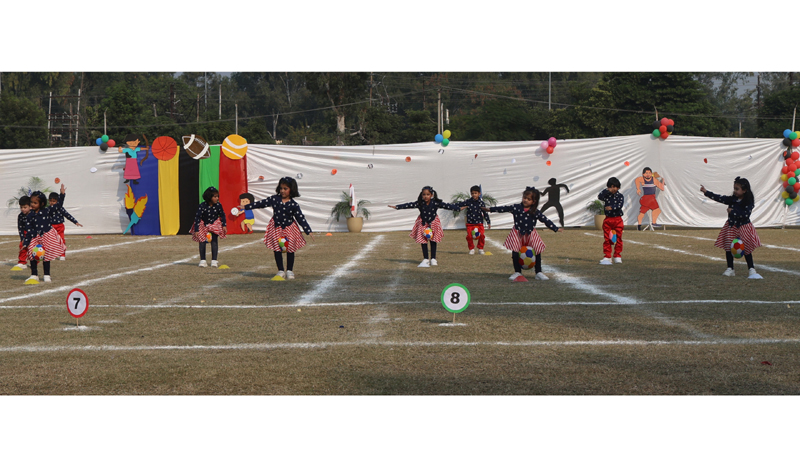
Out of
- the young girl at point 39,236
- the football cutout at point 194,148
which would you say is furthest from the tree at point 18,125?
the young girl at point 39,236

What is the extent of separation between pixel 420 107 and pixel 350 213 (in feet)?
176

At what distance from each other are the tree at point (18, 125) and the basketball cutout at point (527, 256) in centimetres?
4769

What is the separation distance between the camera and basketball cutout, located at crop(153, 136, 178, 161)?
23594mm

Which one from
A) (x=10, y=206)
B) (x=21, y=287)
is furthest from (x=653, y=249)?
(x=10, y=206)

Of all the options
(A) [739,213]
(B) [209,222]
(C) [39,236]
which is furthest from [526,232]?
(C) [39,236]

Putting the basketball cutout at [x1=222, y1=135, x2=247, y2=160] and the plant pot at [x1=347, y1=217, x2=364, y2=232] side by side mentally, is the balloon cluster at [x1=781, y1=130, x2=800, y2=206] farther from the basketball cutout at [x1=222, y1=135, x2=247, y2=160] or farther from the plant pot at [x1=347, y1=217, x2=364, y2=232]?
the basketball cutout at [x1=222, y1=135, x2=247, y2=160]

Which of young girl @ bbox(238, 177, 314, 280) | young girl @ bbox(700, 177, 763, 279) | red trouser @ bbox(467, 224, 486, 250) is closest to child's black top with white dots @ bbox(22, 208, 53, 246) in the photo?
young girl @ bbox(238, 177, 314, 280)

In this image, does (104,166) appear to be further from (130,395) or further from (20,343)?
(130,395)

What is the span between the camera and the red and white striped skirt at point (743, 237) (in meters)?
10.6

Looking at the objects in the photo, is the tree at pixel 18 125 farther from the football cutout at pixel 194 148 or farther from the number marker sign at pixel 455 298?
the number marker sign at pixel 455 298

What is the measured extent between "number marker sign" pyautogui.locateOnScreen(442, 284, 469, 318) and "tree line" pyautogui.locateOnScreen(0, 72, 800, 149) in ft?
128

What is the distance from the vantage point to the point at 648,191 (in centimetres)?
2403

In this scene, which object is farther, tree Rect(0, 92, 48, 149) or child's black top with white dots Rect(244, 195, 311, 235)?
tree Rect(0, 92, 48, 149)

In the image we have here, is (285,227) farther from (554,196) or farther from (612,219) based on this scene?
(554,196)
